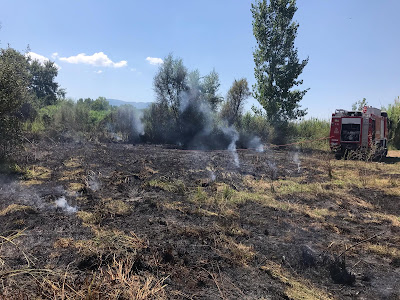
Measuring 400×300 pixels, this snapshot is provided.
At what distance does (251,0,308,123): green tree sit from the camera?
20.4 m

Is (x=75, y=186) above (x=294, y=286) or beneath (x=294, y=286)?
above

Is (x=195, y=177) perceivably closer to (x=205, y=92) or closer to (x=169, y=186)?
(x=169, y=186)

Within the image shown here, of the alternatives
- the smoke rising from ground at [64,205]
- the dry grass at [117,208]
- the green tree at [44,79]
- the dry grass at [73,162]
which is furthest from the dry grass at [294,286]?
the green tree at [44,79]

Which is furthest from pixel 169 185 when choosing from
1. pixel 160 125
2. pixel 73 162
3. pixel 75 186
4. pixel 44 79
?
pixel 44 79

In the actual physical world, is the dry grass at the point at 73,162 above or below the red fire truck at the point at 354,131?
below

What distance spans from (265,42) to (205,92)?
6.01m

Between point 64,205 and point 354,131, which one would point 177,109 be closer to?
point 354,131

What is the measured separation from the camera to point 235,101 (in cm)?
2175

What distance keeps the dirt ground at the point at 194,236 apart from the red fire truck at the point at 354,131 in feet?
16.6

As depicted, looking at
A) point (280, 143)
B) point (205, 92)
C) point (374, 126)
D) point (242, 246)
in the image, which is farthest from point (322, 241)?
point (205, 92)

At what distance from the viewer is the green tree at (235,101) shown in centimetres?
2144

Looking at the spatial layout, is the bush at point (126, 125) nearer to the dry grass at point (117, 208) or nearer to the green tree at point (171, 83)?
the green tree at point (171, 83)

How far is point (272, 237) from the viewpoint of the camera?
4441mm

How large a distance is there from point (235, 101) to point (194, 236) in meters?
18.5
